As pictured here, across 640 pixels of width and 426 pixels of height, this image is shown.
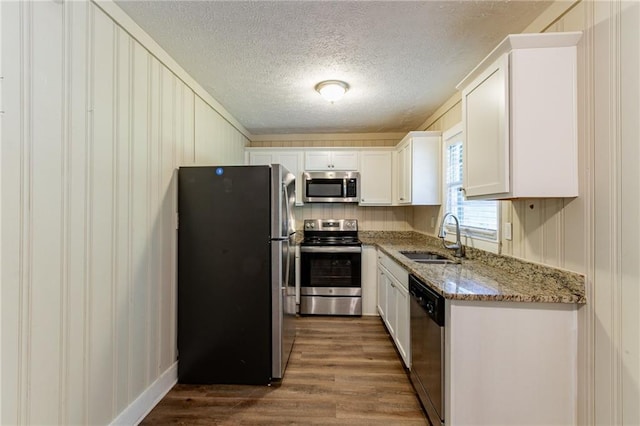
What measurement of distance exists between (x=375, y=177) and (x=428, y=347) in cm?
258

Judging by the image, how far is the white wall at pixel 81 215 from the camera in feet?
3.63

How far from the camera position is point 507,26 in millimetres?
1706

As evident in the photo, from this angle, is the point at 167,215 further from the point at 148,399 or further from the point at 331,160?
the point at 331,160

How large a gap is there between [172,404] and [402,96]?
323 centimetres

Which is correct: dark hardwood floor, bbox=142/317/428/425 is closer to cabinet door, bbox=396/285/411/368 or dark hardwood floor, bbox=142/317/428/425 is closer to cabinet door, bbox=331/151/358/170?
cabinet door, bbox=396/285/411/368

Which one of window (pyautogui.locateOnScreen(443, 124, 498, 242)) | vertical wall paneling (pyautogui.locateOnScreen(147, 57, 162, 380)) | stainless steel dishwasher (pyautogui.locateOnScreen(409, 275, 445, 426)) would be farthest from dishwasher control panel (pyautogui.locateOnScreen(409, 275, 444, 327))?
vertical wall paneling (pyautogui.locateOnScreen(147, 57, 162, 380))

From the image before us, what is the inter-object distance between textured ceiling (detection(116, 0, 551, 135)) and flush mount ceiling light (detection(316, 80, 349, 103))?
6cm

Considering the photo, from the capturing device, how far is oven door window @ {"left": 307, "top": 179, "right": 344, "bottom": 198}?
3855mm

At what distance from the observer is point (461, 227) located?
8.77 ft

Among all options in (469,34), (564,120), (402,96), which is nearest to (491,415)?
(564,120)

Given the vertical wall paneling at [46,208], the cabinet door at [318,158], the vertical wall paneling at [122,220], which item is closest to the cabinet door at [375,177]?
the cabinet door at [318,158]

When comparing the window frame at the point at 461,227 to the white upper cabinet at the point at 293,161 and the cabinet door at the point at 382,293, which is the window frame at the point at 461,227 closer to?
the cabinet door at the point at 382,293

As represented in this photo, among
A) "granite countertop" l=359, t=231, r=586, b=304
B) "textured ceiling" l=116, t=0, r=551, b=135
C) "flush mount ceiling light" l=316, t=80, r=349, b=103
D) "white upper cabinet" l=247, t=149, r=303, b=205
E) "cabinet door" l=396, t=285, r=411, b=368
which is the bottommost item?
"cabinet door" l=396, t=285, r=411, b=368

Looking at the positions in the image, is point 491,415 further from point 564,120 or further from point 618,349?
point 564,120
